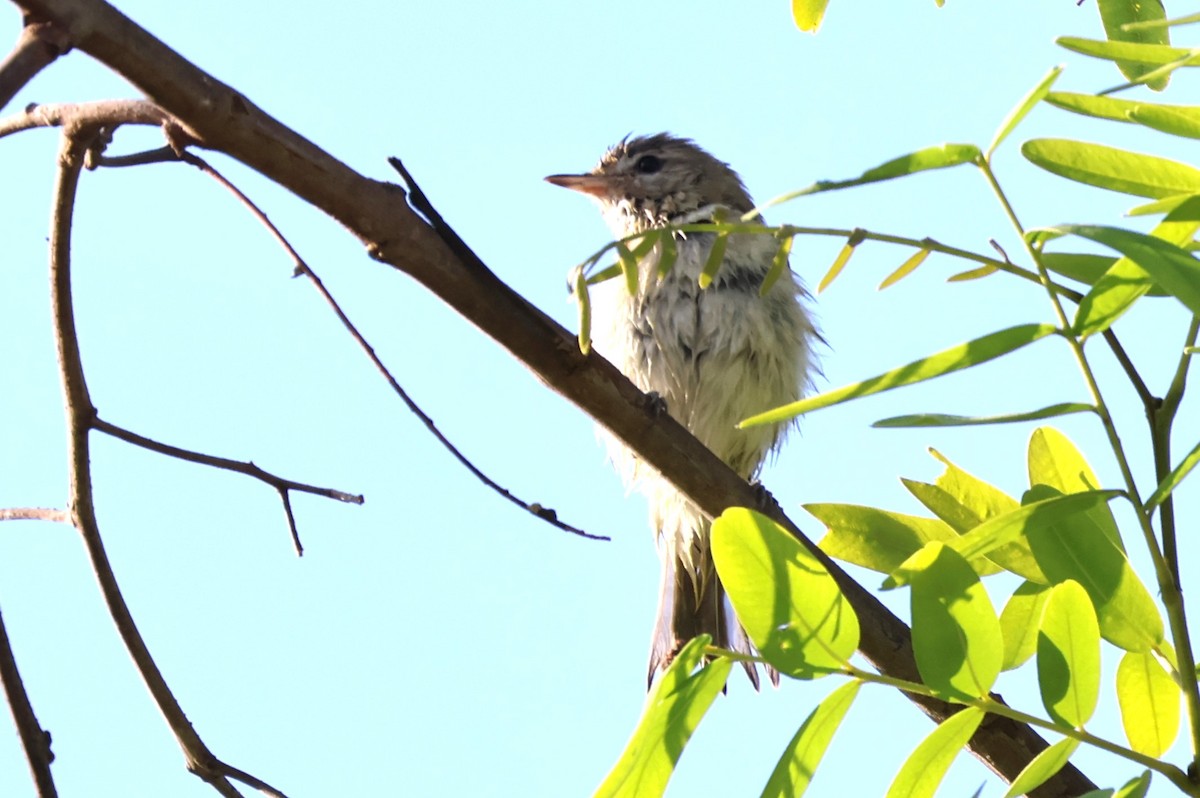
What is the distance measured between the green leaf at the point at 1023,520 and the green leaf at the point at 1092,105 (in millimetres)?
383

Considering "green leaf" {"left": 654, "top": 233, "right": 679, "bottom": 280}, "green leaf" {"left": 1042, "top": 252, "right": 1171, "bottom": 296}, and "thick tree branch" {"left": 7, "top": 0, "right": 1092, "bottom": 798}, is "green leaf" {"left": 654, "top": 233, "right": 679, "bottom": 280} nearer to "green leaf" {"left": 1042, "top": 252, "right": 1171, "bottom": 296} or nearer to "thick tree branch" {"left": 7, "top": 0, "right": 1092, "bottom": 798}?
"green leaf" {"left": 1042, "top": 252, "right": 1171, "bottom": 296}

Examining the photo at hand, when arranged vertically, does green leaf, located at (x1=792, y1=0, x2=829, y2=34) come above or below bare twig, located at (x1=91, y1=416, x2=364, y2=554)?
above

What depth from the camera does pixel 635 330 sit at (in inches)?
197

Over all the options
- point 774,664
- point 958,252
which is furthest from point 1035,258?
point 774,664

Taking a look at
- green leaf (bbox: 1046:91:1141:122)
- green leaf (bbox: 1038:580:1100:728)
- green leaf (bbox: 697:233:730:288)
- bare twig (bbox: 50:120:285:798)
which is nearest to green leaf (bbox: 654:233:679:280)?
green leaf (bbox: 697:233:730:288)

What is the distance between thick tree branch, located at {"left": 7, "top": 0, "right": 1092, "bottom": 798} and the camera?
67.1 inches

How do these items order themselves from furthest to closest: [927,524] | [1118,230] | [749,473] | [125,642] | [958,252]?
1. [749,473]
2. [125,642]
3. [927,524]
4. [958,252]
5. [1118,230]

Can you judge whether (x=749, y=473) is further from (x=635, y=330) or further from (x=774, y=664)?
(x=774, y=664)

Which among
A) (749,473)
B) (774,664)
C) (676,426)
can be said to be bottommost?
(774,664)

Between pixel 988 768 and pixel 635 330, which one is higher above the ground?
pixel 635 330

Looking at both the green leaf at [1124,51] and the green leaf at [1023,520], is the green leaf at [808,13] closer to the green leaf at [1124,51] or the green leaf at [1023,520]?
the green leaf at [1124,51]

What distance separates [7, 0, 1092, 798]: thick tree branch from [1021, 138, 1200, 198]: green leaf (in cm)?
98

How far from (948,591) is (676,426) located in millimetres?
1423

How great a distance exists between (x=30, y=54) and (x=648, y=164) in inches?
184
